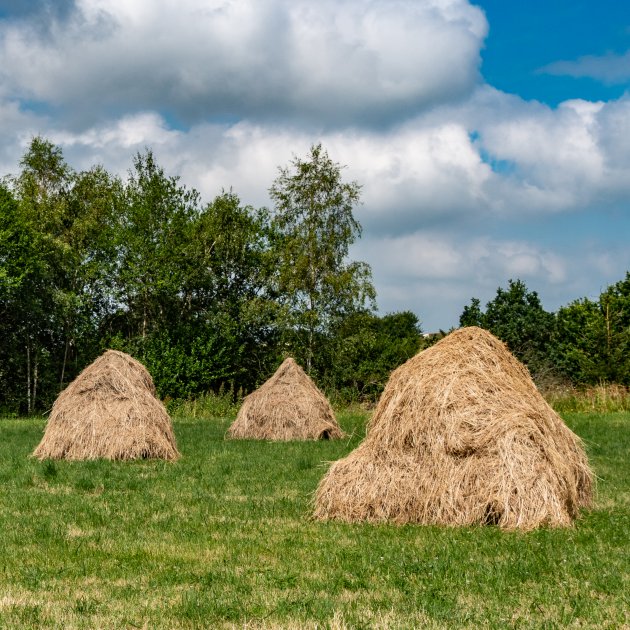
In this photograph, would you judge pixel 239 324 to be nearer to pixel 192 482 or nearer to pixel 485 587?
pixel 192 482

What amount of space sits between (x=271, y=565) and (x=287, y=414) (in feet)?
53.1

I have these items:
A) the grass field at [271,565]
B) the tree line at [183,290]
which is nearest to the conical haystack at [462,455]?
the grass field at [271,565]

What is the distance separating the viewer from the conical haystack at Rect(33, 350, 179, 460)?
58.7 feet

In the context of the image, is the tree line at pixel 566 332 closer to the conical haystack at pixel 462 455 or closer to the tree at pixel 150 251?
the tree at pixel 150 251

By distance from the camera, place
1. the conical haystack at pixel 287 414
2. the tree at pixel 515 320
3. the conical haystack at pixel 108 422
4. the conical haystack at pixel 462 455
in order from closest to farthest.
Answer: the conical haystack at pixel 462 455 → the conical haystack at pixel 108 422 → the conical haystack at pixel 287 414 → the tree at pixel 515 320

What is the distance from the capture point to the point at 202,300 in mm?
48031

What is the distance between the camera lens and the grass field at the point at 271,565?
6.56 meters

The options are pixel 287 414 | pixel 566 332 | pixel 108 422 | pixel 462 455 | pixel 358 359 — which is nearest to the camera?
pixel 462 455

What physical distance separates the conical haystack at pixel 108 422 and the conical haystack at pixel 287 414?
19.6 feet

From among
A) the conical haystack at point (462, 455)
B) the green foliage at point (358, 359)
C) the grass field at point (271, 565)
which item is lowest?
the grass field at point (271, 565)

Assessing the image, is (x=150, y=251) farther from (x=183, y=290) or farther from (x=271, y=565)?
(x=271, y=565)

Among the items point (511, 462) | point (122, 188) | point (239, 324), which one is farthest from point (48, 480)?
point (122, 188)

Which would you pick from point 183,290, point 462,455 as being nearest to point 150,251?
point 183,290

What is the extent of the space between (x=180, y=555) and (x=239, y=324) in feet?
121
